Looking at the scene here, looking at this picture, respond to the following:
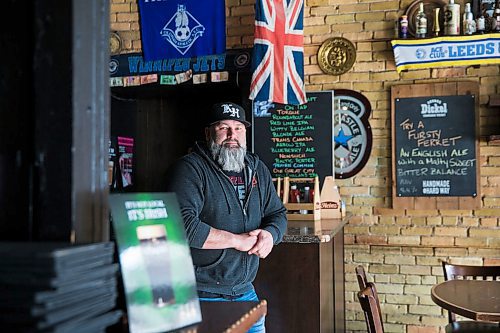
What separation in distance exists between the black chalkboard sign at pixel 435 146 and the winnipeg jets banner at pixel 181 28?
172 cm

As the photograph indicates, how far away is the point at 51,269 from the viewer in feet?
2.89

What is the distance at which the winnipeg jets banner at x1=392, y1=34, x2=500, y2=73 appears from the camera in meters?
4.36

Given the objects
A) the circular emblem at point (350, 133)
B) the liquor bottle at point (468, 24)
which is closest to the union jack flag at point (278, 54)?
the circular emblem at point (350, 133)

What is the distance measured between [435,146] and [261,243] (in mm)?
2531

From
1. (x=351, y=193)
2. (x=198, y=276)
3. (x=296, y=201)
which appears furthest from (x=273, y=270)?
(x=351, y=193)

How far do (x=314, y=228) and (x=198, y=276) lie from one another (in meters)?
1.20

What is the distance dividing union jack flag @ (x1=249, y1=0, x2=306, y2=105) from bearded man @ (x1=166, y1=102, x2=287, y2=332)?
1626 mm

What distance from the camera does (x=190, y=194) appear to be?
2578 millimetres

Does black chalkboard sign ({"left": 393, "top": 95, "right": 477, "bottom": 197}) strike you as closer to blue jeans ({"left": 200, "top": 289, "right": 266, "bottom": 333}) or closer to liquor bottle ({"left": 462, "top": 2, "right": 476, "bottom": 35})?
liquor bottle ({"left": 462, "top": 2, "right": 476, "bottom": 35})

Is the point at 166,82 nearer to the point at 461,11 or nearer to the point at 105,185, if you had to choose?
the point at 461,11

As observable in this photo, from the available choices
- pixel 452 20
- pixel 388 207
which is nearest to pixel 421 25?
pixel 452 20

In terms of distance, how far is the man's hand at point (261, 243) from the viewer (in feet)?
8.67

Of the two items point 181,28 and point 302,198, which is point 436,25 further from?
point 181,28

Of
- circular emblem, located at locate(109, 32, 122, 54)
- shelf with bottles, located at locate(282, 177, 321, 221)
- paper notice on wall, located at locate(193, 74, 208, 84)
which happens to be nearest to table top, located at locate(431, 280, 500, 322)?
shelf with bottles, located at locate(282, 177, 321, 221)
